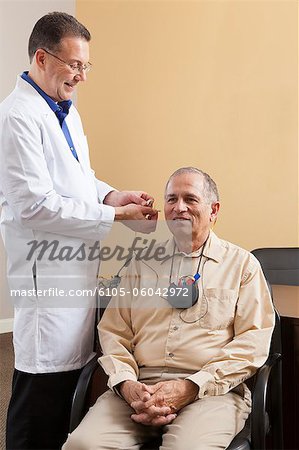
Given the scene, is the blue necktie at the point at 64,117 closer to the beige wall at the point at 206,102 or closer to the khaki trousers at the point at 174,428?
the khaki trousers at the point at 174,428

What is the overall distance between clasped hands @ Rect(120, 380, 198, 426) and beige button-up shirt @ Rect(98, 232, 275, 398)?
4cm

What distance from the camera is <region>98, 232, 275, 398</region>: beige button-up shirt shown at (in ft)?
6.53

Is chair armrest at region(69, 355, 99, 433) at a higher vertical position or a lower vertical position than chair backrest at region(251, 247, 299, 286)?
lower

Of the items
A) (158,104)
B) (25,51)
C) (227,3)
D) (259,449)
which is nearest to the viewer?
(259,449)

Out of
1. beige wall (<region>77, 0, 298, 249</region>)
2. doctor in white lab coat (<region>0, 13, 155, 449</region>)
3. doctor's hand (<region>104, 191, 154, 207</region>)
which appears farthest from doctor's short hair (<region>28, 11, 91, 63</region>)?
beige wall (<region>77, 0, 298, 249</region>)

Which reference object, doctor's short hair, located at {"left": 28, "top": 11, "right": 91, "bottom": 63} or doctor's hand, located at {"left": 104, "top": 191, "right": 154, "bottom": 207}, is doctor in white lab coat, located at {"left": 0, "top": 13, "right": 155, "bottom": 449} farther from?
doctor's hand, located at {"left": 104, "top": 191, "right": 154, "bottom": 207}

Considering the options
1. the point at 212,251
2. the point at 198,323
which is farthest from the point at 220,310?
the point at 212,251

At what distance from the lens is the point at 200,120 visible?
432cm

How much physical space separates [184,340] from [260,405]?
1.21ft

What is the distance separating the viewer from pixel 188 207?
7.42ft

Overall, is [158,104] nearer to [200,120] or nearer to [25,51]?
[200,120]

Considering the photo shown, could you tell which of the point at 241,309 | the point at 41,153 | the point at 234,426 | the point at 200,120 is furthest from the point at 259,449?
the point at 200,120

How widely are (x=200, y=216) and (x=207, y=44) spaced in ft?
7.73

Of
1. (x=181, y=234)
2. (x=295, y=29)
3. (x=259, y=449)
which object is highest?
(x=295, y=29)
